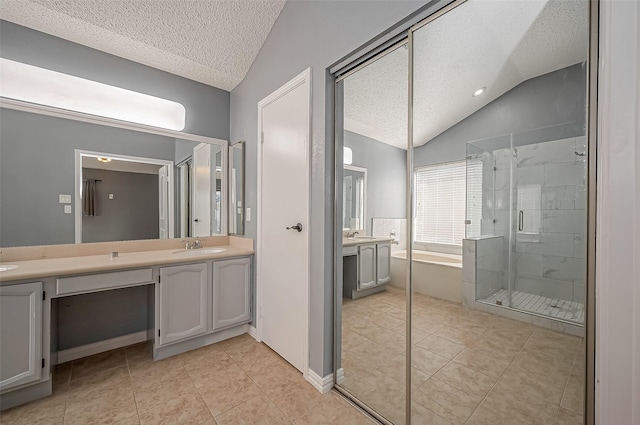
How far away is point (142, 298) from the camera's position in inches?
94.5

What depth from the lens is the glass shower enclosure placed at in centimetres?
88

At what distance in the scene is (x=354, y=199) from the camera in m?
1.67

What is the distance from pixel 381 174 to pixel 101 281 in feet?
6.76

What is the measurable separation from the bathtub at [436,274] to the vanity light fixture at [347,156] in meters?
0.69

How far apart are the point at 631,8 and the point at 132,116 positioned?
122 inches

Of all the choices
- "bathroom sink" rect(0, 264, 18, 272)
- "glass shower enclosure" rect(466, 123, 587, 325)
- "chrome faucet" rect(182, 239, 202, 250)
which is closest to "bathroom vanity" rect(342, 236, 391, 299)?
"glass shower enclosure" rect(466, 123, 587, 325)

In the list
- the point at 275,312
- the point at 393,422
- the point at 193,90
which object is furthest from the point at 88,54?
the point at 393,422

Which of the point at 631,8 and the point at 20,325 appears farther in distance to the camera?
the point at 20,325

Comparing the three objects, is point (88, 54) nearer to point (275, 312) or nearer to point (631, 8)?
point (275, 312)

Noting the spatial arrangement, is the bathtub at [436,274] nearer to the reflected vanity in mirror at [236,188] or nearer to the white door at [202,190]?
the reflected vanity in mirror at [236,188]

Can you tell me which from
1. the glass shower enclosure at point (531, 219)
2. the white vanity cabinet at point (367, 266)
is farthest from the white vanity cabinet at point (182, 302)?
the glass shower enclosure at point (531, 219)

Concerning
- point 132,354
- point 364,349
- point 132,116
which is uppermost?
point 132,116

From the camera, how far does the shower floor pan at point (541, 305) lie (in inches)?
34.9

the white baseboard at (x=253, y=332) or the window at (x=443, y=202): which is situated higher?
the window at (x=443, y=202)
